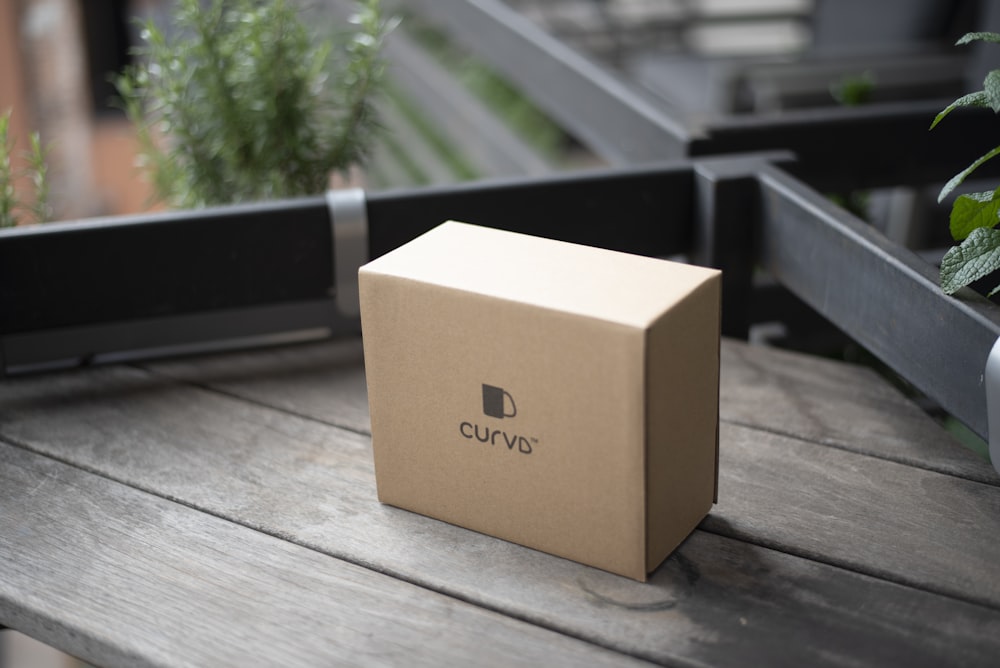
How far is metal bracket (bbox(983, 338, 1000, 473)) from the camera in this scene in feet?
2.75

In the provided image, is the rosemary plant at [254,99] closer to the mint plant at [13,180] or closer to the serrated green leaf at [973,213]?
the mint plant at [13,180]

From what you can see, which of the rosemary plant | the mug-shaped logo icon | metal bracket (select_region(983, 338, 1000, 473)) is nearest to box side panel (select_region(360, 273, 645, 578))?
the mug-shaped logo icon

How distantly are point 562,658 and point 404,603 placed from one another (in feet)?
0.47

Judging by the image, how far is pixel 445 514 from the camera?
92cm

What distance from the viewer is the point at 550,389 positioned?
0.80 metres

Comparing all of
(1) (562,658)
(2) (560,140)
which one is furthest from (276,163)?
(2) (560,140)

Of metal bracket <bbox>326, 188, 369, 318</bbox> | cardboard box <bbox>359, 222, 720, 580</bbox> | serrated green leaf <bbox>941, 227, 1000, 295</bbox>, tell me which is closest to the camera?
cardboard box <bbox>359, 222, 720, 580</bbox>

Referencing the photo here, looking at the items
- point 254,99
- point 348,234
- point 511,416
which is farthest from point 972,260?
point 254,99

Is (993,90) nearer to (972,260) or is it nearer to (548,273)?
(972,260)

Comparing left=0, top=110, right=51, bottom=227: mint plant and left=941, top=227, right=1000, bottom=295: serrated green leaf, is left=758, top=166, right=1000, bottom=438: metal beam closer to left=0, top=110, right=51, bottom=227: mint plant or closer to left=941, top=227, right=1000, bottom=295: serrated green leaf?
left=941, top=227, right=1000, bottom=295: serrated green leaf

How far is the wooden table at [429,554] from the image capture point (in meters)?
0.77

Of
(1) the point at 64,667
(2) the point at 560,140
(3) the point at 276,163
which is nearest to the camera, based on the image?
(3) the point at 276,163

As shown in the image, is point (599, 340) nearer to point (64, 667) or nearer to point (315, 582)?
point (315, 582)

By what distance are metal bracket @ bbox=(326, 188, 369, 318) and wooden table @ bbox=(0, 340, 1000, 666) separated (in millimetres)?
175
